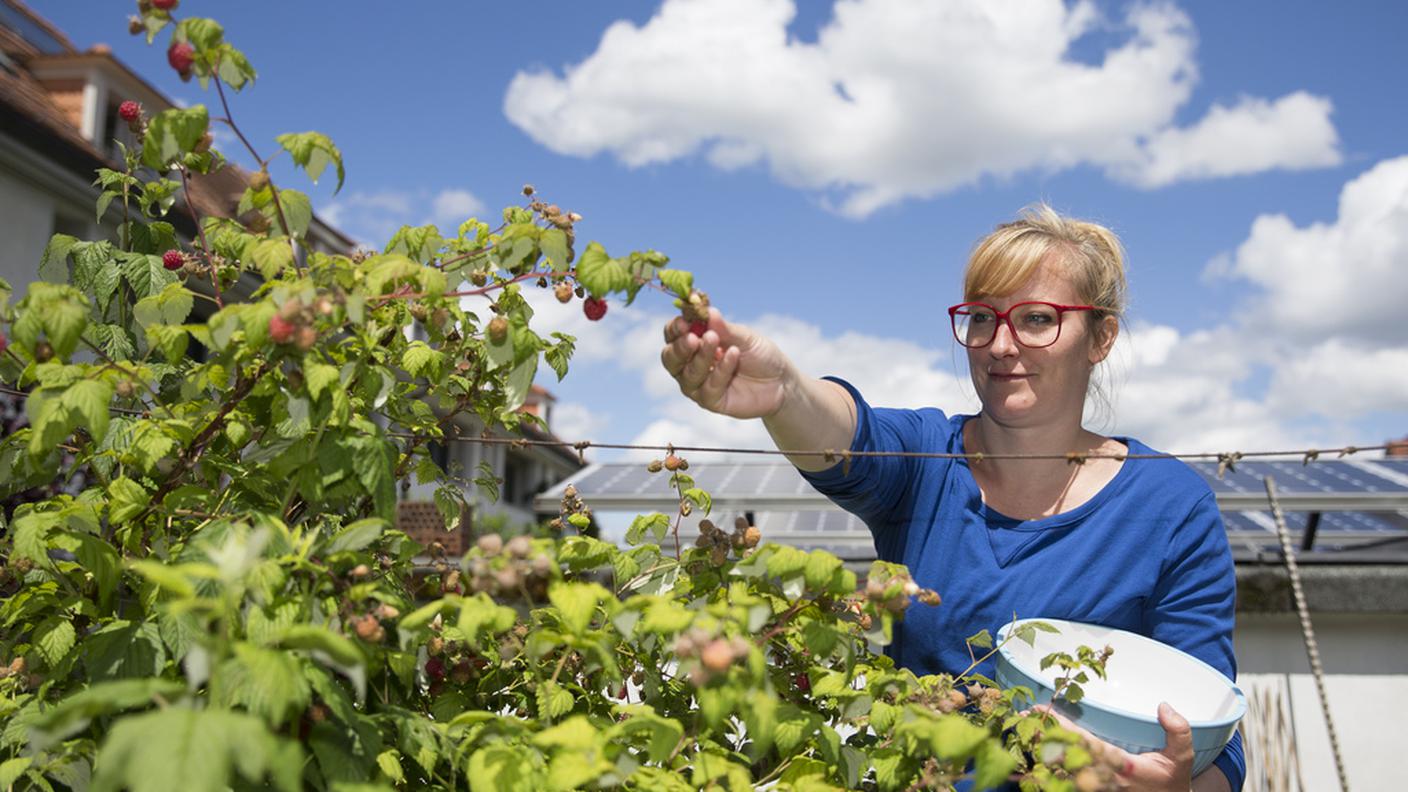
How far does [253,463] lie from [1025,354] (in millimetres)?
1679

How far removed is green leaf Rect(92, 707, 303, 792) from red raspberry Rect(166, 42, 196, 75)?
3.15ft

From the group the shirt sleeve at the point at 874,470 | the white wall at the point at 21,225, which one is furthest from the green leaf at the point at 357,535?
the white wall at the point at 21,225

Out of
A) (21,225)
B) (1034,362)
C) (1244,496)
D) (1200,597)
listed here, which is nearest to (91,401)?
(1034,362)

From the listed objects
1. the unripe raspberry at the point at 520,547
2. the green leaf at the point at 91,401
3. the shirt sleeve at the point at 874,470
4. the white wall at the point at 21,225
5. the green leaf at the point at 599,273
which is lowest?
the unripe raspberry at the point at 520,547

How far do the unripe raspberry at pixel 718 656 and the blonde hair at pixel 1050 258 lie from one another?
1.46 metres

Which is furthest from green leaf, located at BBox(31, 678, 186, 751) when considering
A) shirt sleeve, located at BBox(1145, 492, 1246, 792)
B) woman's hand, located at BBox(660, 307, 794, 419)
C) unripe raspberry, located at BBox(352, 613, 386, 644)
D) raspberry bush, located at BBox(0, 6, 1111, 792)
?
shirt sleeve, located at BBox(1145, 492, 1246, 792)

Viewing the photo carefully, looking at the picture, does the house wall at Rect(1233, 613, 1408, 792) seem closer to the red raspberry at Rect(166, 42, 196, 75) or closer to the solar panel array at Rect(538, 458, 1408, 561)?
the solar panel array at Rect(538, 458, 1408, 561)

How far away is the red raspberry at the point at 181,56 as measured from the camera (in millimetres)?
1391

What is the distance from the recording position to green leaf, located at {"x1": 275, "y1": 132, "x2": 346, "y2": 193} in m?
1.36

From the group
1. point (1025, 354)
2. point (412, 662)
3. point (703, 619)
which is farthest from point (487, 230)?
point (1025, 354)

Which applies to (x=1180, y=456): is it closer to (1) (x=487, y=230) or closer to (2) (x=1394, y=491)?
(1) (x=487, y=230)

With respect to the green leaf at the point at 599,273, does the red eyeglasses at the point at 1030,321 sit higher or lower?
higher

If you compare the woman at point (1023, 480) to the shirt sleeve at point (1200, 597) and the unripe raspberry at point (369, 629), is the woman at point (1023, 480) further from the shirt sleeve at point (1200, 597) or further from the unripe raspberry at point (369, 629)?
the unripe raspberry at point (369, 629)

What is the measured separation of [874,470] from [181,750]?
63.6 inches
